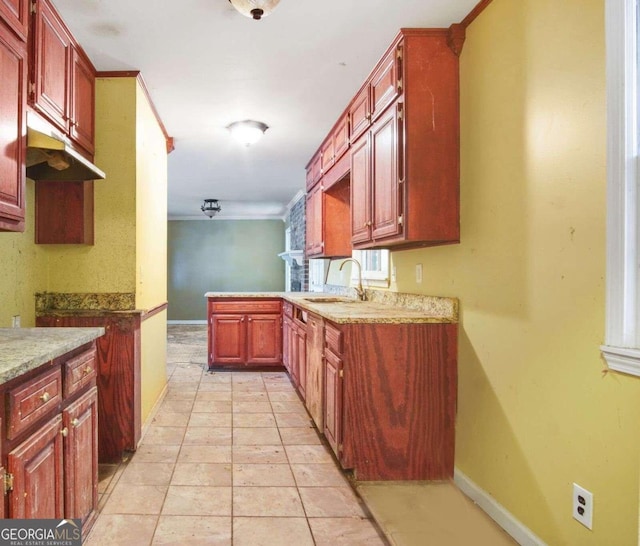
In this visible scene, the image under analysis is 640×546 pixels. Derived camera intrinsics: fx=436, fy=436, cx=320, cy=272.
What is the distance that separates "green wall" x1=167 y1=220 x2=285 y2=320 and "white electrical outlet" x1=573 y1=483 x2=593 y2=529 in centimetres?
827

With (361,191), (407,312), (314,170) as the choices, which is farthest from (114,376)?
(314,170)

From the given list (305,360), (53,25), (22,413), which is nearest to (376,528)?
(22,413)

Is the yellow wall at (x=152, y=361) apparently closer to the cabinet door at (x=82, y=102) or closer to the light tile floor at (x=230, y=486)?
the light tile floor at (x=230, y=486)

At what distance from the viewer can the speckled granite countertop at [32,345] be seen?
4.01 feet

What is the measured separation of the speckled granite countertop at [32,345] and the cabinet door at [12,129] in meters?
0.43

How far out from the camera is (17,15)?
1.70m

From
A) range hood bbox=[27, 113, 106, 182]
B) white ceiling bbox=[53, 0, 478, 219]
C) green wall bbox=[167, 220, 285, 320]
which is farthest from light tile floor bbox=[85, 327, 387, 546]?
green wall bbox=[167, 220, 285, 320]

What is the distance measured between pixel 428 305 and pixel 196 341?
5.22 m

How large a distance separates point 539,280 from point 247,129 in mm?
2716

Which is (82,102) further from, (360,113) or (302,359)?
(302,359)

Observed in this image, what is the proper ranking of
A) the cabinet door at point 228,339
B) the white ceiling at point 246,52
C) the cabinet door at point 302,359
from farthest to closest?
the cabinet door at point 228,339 → the cabinet door at point 302,359 → the white ceiling at point 246,52

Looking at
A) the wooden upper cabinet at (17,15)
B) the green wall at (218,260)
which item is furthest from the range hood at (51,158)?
the green wall at (218,260)

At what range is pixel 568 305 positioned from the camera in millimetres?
1542

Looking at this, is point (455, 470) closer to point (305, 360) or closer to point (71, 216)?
point (305, 360)
